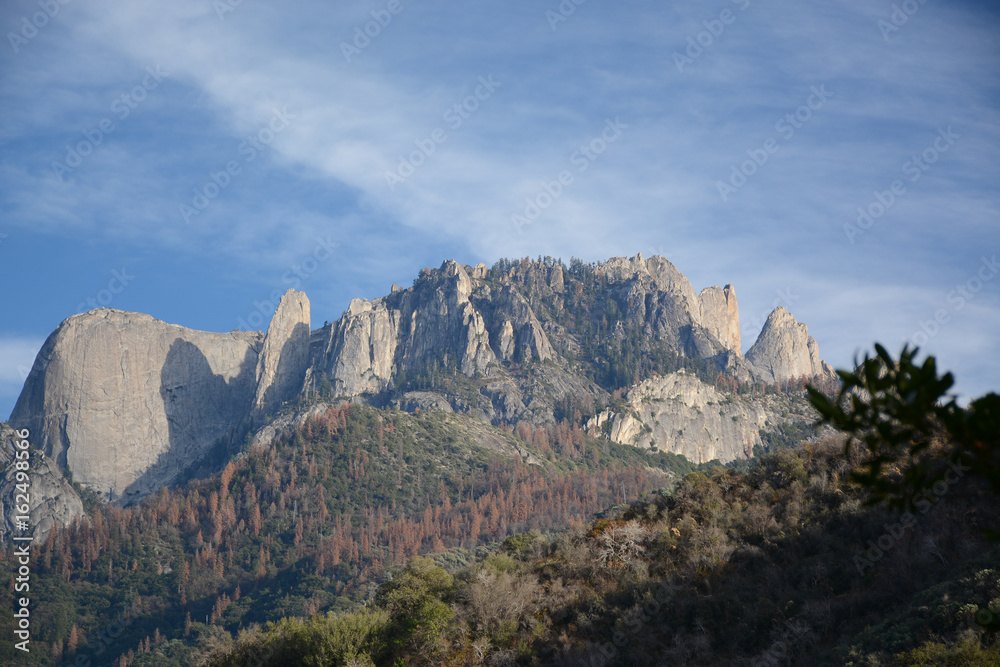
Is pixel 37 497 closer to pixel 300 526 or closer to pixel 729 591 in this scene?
pixel 300 526

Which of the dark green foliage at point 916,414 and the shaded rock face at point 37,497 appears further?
the shaded rock face at point 37,497

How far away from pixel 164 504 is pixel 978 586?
6913 inches

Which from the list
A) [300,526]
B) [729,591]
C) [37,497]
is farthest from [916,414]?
[37,497]

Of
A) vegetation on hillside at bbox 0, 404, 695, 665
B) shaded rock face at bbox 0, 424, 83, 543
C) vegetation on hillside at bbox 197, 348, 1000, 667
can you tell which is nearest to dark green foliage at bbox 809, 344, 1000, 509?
vegetation on hillside at bbox 197, 348, 1000, 667

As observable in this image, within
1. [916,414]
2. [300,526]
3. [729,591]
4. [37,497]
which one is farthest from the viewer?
[37,497]

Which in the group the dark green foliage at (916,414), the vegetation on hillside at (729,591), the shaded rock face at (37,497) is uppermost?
the shaded rock face at (37,497)

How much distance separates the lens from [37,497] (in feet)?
581

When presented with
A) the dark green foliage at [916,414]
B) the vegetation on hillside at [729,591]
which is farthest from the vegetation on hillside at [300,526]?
the dark green foliage at [916,414]

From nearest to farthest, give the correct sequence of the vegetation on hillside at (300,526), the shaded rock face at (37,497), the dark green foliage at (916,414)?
the dark green foliage at (916,414)
the vegetation on hillside at (300,526)
the shaded rock face at (37,497)

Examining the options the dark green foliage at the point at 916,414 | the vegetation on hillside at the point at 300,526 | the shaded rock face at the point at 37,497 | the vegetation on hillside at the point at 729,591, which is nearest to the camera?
the dark green foliage at the point at 916,414

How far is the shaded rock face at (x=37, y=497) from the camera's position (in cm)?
17012

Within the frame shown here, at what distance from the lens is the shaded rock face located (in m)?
170

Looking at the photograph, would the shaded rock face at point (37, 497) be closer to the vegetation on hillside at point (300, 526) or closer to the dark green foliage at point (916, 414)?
the vegetation on hillside at point (300, 526)

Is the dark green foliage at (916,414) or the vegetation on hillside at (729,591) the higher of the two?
the dark green foliage at (916,414)
